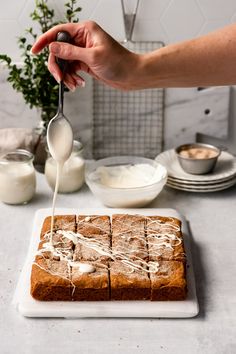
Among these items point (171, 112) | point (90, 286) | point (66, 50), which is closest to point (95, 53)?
point (66, 50)

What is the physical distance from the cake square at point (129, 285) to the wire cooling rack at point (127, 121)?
0.81 m

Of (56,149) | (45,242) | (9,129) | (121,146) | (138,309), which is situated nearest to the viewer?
(138,309)

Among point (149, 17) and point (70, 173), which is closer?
point (70, 173)

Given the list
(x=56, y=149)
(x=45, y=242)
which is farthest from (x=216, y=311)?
(x=56, y=149)

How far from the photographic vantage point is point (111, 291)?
1.44 m

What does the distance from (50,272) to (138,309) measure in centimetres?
20

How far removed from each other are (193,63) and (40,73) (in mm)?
567

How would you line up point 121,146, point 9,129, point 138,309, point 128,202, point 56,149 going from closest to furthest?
1. point 138,309
2. point 56,149
3. point 128,202
4. point 9,129
5. point 121,146

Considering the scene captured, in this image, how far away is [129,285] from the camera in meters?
1.44

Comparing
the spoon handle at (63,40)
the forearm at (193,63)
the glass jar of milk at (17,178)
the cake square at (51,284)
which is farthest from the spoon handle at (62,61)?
the cake square at (51,284)

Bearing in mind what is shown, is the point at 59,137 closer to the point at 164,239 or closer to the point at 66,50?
the point at 66,50

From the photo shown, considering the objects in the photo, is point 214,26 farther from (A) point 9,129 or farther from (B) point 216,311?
(B) point 216,311

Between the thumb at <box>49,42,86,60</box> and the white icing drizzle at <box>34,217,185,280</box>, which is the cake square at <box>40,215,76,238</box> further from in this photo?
the thumb at <box>49,42,86,60</box>

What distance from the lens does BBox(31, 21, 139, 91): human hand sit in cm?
160
